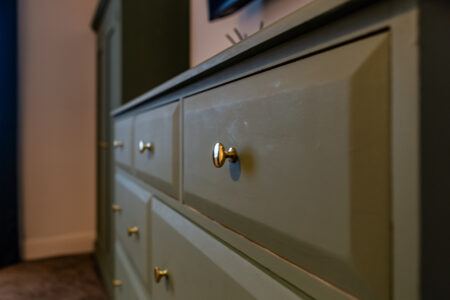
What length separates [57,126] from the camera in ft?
7.99

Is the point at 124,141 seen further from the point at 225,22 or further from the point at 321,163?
the point at 321,163

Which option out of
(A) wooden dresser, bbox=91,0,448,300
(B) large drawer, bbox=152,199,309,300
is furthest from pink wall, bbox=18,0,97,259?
(A) wooden dresser, bbox=91,0,448,300

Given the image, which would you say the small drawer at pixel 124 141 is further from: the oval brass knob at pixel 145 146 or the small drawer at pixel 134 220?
the oval brass knob at pixel 145 146

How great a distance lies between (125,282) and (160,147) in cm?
57

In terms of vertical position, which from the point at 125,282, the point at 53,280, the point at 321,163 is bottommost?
the point at 53,280

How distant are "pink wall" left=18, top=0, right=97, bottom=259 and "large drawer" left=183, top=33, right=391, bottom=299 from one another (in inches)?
91.7

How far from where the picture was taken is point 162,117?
0.69 metres

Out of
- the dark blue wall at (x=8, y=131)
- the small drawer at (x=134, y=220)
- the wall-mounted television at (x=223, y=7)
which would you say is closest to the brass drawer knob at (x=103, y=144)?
the dark blue wall at (x=8, y=131)

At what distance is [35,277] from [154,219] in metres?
1.75

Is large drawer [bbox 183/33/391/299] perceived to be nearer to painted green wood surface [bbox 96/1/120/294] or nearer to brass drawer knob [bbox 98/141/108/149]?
painted green wood surface [bbox 96/1/120/294]

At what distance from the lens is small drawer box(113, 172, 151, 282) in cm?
82

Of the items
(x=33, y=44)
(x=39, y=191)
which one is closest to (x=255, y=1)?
(x=33, y=44)

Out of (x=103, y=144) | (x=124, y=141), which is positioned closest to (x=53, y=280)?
(x=103, y=144)

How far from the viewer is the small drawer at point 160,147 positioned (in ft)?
2.08
